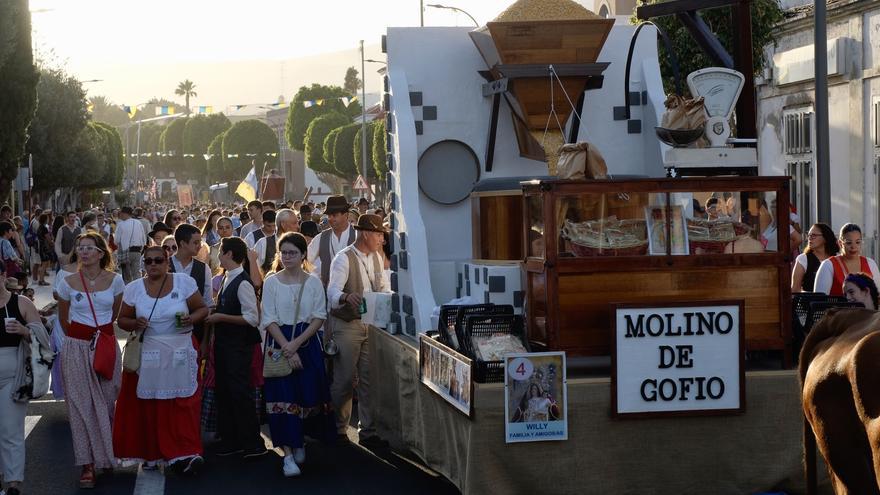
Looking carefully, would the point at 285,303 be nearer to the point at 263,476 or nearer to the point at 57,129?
the point at 263,476

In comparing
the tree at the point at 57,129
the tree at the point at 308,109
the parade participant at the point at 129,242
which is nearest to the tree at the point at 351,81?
the tree at the point at 308,109

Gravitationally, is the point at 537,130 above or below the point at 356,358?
above

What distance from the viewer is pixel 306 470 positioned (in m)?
10.7

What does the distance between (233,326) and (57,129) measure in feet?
171

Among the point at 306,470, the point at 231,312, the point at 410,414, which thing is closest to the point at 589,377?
the point at 410,414

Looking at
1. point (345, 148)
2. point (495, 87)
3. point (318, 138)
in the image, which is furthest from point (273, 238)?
point (318, 138)

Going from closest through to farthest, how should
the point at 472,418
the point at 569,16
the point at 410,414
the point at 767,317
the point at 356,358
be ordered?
1. the point at 472,418
2. the point at 767,317
3. the point at 410,414
4. the point at 569,16
5. the point at 356,358

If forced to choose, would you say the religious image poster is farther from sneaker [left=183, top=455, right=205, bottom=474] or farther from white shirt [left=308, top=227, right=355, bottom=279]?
white shirt [left=308, top=227, right=355, bottom=279]

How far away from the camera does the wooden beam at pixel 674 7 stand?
9312 mm

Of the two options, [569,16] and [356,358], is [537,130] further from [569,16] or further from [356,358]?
[356,358]

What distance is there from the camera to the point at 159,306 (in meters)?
10.4

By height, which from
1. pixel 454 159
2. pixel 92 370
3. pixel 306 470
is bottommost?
pixel 306 470

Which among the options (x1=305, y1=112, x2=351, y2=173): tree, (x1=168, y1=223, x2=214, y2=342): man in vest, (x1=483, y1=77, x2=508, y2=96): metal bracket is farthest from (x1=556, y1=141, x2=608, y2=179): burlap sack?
(x1=305, y1=112, x2=351, y2=173): tree

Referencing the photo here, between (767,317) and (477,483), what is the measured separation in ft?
6.95
